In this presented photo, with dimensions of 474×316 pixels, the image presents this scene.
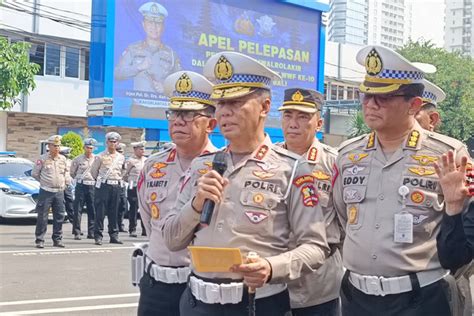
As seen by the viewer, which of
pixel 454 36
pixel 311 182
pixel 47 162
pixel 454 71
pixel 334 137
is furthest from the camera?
pixel 454 36

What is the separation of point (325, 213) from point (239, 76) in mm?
964

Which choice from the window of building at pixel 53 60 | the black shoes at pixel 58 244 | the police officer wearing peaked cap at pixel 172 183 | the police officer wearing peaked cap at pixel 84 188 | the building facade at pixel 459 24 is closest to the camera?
the police officer wearing peaked cap at pixel 172 183

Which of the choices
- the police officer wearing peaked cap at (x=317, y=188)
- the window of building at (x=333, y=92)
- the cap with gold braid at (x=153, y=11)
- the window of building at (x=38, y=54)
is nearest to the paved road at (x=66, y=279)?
the police officer wearing peaked cap at (x=317, y=188)

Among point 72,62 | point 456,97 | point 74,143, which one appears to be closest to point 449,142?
point 74,143

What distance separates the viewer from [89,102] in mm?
17672

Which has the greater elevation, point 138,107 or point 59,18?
point 59,18

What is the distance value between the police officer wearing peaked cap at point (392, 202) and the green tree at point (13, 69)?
11646 mm

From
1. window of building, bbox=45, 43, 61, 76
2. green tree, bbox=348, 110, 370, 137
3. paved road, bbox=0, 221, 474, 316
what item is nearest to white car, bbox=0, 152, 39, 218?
paved road, bbox=0, 221, 474, 316

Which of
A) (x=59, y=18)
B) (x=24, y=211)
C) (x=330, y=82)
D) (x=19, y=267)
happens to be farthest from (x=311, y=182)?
(x=330, y=82)

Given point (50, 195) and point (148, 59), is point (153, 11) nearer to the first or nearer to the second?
point (148, 59)

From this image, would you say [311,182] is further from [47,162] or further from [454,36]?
[454,36]

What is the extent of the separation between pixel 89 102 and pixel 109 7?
7.94 ft

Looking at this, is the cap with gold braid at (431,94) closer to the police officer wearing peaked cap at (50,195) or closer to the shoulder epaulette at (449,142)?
the shoulder epaulette at (449,142)

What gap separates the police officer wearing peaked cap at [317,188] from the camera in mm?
3822
